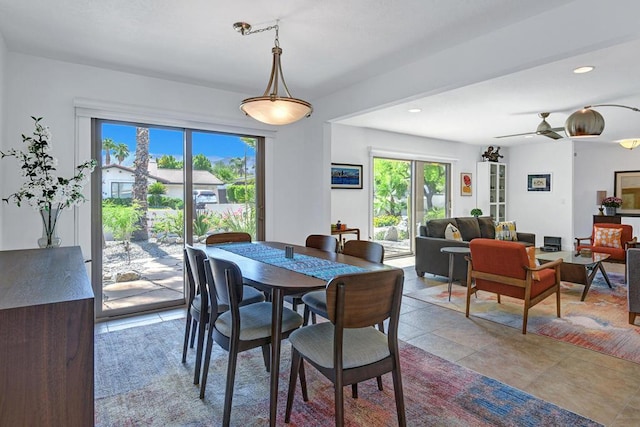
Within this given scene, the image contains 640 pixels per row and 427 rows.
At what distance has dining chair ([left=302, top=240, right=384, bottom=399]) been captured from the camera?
7.61 feet

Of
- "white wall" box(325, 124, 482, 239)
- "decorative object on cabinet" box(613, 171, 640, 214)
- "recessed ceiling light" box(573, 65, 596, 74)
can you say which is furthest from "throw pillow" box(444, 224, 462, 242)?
"decorative object on cabinet" box(613, 171, 640, 214)

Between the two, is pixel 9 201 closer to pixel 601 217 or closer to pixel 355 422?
pixel 355 422

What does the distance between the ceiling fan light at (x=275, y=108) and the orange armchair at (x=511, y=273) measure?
2168 millimetres

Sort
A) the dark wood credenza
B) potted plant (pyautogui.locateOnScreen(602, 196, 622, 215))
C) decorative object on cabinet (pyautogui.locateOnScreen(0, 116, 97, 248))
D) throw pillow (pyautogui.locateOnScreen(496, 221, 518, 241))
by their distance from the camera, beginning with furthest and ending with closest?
potted plant (pyautogui.locateOnScreen(602, 196, 622, 215))
throw pillow (pyautogui.locateOnScreen(496, 221, 518, 241))
decorative object on cabinet (pyautogui.locateOnScreen(0, 116, 97, 248))
the dark wood credenza

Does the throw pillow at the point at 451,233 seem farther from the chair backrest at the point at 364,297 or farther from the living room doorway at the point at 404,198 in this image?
the chair backrest at the point at 364,297

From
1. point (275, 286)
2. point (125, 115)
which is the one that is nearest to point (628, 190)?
point (275, 286)

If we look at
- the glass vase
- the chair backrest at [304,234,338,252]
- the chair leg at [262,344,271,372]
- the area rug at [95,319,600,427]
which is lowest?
the area rug at [95,319,600,427]

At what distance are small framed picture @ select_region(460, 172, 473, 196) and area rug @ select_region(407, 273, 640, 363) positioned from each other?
11.6 feet

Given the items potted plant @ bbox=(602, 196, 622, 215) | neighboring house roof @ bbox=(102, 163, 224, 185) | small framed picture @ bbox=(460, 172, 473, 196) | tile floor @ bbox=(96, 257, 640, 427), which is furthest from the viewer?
small framed picture @ bbox=(460, 172, 473, 196)

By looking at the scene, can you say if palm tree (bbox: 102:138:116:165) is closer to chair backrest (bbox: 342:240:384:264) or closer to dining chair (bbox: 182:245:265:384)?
dining chair (bbox: 182:245:265:384)

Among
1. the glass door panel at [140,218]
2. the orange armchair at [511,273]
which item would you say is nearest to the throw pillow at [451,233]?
the orange armchair at [511,273]

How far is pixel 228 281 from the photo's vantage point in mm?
1870

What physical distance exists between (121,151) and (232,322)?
2705 mm

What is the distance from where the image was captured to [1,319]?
36.6 inches
